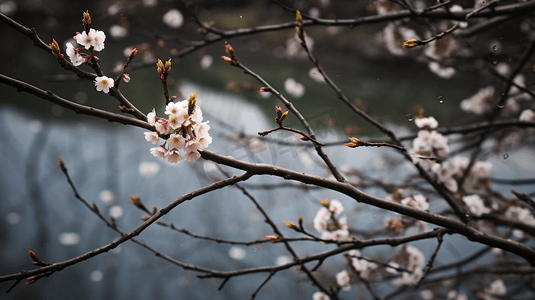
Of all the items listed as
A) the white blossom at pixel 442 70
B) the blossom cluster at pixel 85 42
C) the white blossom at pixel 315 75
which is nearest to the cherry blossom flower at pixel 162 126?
the blossom cluster at pixel 85 42

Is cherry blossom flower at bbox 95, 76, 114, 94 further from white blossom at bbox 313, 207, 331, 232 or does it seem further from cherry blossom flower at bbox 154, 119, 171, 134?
white blossom at bbox 313, 207, 331, 232

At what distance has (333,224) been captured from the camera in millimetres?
854

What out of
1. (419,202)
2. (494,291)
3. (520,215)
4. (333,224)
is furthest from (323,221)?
(494,291)

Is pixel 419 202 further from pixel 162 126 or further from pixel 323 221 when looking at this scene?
pixel 162 126

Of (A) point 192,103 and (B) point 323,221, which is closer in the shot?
(A) point 192,103

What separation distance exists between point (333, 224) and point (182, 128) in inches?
24.3

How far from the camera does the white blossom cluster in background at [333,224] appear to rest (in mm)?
812

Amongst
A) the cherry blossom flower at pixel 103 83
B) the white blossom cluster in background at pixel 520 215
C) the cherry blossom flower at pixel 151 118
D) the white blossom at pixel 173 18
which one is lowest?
the cherry blossom flower at pixel 151 118

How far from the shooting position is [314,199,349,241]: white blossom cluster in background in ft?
2.67

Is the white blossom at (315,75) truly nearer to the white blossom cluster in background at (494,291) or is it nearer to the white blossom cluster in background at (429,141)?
the white blossom cluster in background at (429,141)

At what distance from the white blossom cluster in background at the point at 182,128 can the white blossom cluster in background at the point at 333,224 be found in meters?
0.53

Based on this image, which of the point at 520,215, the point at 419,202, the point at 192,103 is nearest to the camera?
the point at 192,103

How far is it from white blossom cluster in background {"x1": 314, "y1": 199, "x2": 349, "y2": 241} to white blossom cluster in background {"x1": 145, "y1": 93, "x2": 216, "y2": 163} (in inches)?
20.9

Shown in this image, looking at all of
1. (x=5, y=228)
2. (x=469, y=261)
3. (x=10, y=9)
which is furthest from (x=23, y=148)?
(x=469, y=261)
